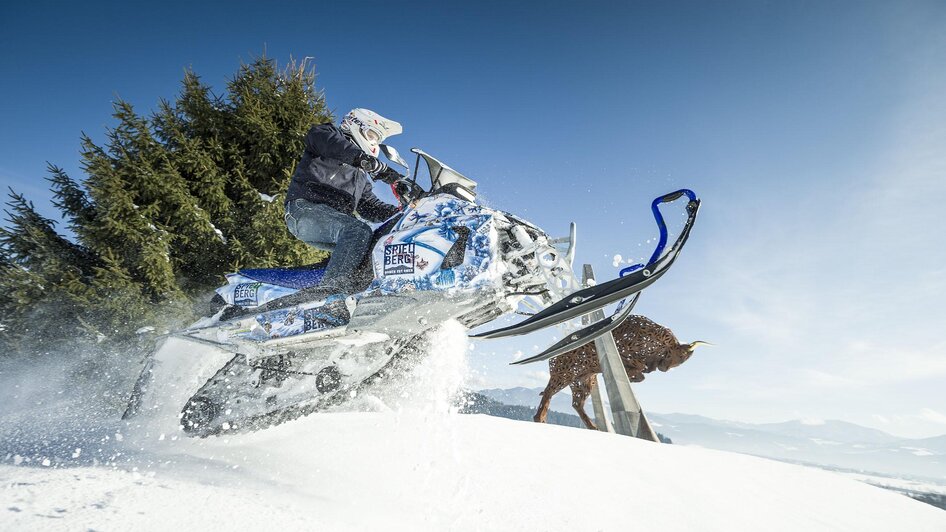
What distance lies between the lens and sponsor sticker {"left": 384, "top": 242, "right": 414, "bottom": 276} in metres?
2.56

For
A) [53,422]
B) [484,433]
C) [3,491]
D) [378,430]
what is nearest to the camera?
[3,491]

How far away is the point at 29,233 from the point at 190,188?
77.1 inches

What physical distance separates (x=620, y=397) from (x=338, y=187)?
4066 millimetres

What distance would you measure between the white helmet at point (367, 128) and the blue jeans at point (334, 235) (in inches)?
20.3

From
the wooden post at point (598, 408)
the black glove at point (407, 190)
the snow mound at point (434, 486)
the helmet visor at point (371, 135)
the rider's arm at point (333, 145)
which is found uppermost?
the helmet visor at point (371, 135)

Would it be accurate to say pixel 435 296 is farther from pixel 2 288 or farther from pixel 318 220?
pixel 2 288

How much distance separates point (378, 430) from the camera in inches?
116

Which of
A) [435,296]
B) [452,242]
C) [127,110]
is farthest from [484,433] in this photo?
[127,110]

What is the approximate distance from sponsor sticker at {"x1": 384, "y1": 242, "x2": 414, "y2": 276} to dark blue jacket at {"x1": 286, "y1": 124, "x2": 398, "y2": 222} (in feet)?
2.45

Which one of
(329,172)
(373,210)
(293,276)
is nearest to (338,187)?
(329,172)

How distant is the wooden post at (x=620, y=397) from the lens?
5.06m

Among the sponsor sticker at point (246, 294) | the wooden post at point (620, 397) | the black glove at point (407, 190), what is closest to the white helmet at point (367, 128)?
the black glove at point (407, 190)

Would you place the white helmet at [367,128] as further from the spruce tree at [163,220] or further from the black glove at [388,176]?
the spruce tree at [163,220]

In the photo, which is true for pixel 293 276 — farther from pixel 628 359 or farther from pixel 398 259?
pixel 628 359
